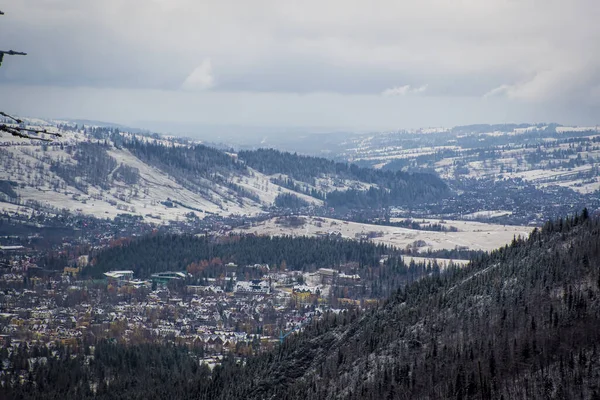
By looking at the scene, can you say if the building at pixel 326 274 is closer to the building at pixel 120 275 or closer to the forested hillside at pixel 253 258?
the forested hillside at pixel 253 258

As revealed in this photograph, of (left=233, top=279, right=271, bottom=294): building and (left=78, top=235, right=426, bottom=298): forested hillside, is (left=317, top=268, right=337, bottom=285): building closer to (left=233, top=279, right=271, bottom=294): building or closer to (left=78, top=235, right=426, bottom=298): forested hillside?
(left=78, top=235, right=426, bottom=298): forested hillside

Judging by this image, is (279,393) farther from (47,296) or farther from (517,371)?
(47,296)

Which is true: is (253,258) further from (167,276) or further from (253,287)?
(253,287)

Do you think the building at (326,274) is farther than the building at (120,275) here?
No

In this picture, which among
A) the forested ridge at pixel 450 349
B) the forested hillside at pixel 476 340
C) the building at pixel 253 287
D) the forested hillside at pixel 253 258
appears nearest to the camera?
the forested hillside at pixel 476 340

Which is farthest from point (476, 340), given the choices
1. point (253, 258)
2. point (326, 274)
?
point (253, 258)

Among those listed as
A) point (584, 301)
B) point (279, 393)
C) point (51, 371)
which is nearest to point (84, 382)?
point (51, 371)

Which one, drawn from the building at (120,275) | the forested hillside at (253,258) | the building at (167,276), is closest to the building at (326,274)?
the forested hillside at (253,258)

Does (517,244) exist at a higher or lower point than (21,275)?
higher

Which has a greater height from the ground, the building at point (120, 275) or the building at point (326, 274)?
the building at point (326, 274)
